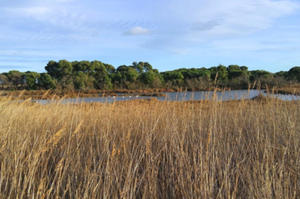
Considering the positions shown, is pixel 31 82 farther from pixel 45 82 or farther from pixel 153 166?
pixel 153 166

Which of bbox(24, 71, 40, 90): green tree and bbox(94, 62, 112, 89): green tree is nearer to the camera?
bbox(24, 71, 40, 90): green tree

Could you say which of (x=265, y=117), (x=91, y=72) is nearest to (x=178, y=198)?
(x=265, y=117)

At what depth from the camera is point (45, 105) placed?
5082 millimetres

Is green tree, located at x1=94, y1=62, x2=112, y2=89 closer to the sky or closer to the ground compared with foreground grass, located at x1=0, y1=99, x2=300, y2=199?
closer to the sky

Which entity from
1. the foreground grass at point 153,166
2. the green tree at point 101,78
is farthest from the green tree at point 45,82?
the foreground grass at point 153,166

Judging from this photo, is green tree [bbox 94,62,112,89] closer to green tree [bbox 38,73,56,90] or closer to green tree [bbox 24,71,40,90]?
green tree [bbox 38,73,56,90]

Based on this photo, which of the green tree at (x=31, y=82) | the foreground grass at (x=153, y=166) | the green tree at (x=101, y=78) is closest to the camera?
the foreground grass at (x=153, y=166)

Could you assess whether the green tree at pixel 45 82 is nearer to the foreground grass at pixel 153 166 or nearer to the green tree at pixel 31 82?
the green tree at pixel 31 82

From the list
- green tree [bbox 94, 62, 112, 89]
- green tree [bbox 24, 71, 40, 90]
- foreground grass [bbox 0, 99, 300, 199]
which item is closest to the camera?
foreground grass [bbox 0, 99, 300, 199]

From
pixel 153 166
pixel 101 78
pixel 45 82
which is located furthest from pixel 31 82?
pixel 153 166

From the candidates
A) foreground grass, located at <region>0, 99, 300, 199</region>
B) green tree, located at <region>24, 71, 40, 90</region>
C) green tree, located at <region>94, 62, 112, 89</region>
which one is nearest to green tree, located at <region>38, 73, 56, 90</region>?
green tree, located at <region>24, 71, 40, 90</region>

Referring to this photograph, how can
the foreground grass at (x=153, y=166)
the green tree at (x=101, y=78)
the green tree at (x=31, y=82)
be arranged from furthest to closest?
the green tree at (x=101, y=78) → the green tree at (x=31, y=82) → the foreground grass at (x=153, y=166)

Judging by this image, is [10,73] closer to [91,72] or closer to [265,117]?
[91,72]

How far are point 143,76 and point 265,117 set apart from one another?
44.2 metres
